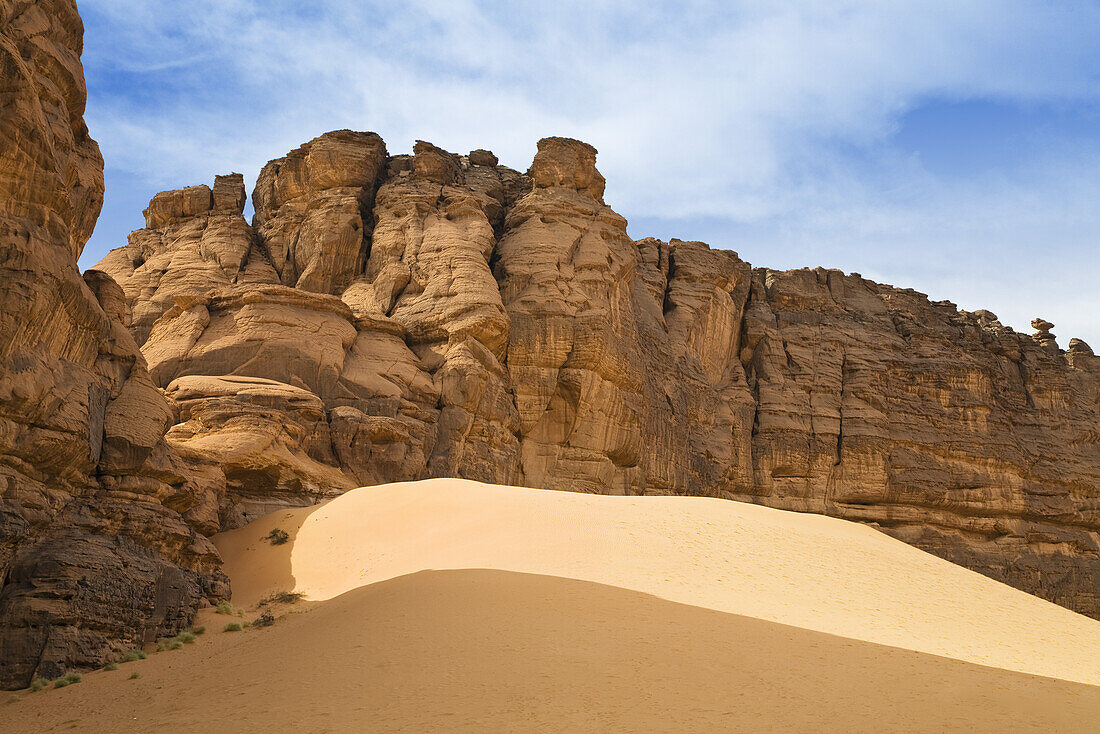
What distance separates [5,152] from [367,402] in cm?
1613

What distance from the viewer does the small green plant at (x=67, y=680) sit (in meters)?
12.4

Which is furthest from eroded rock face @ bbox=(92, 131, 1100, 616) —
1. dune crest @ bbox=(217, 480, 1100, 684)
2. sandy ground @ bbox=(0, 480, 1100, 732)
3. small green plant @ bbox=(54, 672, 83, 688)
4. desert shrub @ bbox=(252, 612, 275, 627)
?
small green plant @ bbox=(54, 672, 83, 688)

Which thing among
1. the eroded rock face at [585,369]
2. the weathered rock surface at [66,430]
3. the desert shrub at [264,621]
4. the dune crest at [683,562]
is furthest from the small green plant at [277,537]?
the desert shrub at [264,621]

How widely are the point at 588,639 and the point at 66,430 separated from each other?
8.90m

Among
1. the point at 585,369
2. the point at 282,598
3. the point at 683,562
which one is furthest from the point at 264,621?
the point at 585,369

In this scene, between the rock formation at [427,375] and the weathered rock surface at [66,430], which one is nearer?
the weathered rock surface at [66,430]

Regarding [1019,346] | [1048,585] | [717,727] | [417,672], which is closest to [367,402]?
[417,672]

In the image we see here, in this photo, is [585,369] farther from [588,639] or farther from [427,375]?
[588,639]

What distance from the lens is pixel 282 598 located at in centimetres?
1683

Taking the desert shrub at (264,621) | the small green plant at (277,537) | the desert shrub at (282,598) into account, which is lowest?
the desert shrub at (264,621)

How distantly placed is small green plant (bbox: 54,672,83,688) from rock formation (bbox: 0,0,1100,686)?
0.40m

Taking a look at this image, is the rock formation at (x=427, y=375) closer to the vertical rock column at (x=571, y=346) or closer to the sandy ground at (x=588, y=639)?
the vertical rock column at (x=571, y=346)

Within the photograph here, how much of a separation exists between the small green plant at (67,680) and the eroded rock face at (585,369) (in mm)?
8066

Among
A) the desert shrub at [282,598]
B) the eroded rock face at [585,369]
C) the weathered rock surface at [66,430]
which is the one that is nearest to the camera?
the weathered rock surface at [66,430]
